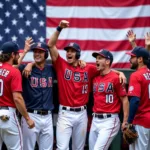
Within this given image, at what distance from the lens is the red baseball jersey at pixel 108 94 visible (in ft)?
24.1

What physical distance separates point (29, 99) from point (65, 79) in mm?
541

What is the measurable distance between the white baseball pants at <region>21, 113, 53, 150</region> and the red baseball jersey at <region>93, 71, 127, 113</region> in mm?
654

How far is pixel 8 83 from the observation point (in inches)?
274

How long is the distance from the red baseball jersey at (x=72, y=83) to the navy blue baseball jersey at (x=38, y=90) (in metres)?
0.15

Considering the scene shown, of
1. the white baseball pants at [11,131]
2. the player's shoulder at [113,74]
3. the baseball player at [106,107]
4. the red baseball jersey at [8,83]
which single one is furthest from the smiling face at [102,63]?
the white baseball pants at [11,131]

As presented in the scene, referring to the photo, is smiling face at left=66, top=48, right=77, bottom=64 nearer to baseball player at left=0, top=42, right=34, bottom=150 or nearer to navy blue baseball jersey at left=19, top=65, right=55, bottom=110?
navy blue baseball jersey at left=19, top=65, right=55, bottom=110

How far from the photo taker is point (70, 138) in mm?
7918

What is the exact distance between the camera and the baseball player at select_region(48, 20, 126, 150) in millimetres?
7398

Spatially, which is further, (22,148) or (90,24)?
(90,24)

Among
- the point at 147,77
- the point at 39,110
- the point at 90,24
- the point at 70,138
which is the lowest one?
the point at 70,138

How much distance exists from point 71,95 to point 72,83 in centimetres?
16

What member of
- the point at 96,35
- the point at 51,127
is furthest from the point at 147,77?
the point at 96,35

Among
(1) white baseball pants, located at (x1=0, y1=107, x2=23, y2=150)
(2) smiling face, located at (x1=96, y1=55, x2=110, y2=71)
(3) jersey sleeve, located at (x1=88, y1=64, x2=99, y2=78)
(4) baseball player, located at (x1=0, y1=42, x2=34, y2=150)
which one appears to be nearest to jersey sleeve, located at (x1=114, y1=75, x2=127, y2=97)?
(2) smiling face, located at (x1=96, y1=55, x2=110, y2=71)

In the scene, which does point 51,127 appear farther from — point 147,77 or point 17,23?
point 17,23
